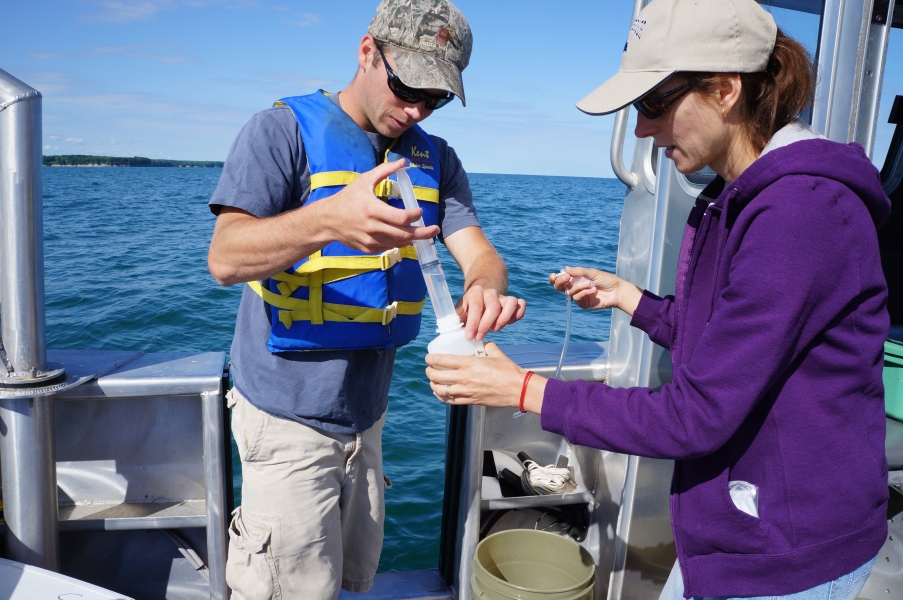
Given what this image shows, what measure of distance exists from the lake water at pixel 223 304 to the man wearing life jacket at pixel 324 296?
289 centimetres

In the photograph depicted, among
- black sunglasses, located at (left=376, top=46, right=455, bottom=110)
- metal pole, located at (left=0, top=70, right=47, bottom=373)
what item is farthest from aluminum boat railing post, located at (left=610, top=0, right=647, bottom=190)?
metal pole, located at (left=0, top=70, right=47, bottom=373)

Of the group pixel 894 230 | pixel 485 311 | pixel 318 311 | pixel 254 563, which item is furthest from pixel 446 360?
pixel 894 230

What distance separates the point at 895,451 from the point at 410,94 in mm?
2432

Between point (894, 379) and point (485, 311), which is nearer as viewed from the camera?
point (485, 311)

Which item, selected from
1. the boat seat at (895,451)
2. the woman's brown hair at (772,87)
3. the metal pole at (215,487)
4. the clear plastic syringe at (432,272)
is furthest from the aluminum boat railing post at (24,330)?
the boat seat at (895,451)

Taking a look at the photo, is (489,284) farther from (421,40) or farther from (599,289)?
(421,40)

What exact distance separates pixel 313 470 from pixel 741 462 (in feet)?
4.23

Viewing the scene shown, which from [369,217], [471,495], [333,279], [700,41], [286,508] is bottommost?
[471,495]

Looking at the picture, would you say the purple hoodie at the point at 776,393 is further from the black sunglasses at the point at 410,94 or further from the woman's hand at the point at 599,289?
the black sunglasses at the point at 410,94

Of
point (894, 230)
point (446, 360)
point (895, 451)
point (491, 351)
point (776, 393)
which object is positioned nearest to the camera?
point (776, 393)

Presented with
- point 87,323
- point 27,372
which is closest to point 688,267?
point 27,372

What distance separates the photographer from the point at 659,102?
5.07 feet

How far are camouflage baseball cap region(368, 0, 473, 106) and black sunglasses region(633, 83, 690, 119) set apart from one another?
2.17ft

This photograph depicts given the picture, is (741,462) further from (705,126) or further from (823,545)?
(705,126)
